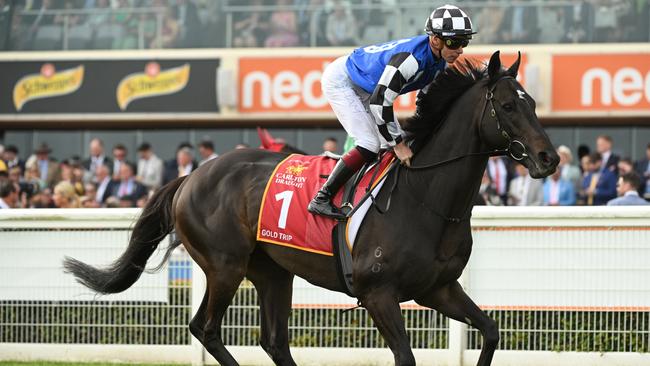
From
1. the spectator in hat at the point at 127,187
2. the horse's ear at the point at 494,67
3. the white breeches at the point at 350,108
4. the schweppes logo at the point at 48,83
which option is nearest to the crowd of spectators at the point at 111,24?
the schweppes logo at the point at 48,83

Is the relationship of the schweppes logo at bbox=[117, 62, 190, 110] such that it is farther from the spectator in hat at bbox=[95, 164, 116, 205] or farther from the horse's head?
the horse's head

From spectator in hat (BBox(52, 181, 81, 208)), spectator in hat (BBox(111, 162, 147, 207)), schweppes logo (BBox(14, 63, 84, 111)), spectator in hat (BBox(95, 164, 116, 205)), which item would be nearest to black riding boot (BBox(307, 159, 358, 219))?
spectator in hat (BBox(52, 181, 81, 208))

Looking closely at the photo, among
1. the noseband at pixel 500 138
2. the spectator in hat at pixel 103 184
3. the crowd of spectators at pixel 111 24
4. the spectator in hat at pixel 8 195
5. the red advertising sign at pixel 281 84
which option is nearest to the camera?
the noseband at pixel 500 138

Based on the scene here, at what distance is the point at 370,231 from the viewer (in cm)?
532

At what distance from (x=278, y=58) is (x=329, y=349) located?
293 inches

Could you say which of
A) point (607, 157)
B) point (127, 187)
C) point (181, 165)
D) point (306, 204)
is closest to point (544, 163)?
point (306, 204)

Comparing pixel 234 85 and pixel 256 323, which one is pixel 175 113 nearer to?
pixel 234 85

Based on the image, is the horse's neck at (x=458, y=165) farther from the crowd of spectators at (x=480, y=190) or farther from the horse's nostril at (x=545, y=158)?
the crowd of spectators at (x=480, y=190)

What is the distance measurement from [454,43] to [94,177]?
8.62 m

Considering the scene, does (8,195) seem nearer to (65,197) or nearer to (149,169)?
(65,197)

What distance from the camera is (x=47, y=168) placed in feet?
44.2

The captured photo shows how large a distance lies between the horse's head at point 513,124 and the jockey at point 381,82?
0.27 meters

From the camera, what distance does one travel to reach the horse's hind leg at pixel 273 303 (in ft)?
19.7

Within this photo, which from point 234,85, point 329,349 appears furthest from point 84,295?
point 234,85
